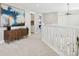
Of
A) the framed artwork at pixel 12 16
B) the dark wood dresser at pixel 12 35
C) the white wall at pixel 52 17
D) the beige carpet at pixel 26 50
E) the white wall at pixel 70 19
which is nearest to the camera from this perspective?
the beige carpet at pixel 26 50

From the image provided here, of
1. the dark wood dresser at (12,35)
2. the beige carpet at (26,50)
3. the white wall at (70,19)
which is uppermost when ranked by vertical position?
the white wall at (70,19)

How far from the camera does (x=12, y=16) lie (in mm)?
8195

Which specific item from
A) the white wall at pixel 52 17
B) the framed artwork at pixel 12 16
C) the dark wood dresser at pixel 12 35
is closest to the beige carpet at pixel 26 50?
the dark wood dresser at pixel 12 35

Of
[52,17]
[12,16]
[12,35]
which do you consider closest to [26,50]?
[12,35]

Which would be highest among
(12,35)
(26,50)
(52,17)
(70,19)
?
(52,17)

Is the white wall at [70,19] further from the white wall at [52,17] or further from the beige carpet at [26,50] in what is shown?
the beige carpet at [26,50]

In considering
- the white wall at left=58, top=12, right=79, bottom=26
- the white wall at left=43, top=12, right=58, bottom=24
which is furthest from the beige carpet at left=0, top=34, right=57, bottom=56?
the white wall at left=58, top=12, right=79, bottom=26

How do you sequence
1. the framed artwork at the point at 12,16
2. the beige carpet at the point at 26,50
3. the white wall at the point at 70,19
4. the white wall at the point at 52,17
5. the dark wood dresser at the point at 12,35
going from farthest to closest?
the white wall at the point at 52,17 < the white wall at the point at 70,19 < the framed artwork at the point at 12,16 < the dark wood dresser at the point at 12,35 < the beige carpet at the point at 26,50

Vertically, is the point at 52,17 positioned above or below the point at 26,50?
above

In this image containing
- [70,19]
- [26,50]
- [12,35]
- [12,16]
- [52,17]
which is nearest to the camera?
[26,50]

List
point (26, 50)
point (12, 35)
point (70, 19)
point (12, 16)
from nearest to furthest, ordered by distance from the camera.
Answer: point (26, 50) < point (12, 35) < point (12, 16) < point (70, 19)

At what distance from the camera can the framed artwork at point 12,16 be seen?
24.3 feet

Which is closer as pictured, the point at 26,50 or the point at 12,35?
the point at 26,50

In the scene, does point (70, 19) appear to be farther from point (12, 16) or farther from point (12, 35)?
point (12, 35)
